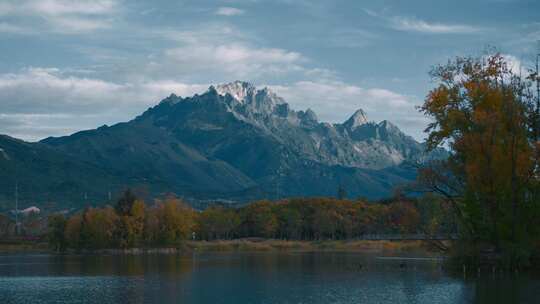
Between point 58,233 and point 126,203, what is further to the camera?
point 126,203

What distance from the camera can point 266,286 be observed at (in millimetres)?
77750

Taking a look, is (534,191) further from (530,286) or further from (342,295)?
(342,295)

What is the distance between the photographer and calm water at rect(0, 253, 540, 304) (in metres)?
64.8

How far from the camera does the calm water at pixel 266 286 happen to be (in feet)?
212

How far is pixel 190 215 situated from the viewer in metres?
192

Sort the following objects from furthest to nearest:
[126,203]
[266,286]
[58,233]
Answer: [126,203] → [58,233] → [266,286]

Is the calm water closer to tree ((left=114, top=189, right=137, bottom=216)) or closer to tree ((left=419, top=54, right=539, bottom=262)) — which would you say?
tree ((left=419, top=54, right=539, bottom=262))

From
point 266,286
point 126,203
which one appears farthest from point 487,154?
point 126,203

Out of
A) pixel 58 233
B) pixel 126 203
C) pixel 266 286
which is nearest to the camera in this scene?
pixel 266 286

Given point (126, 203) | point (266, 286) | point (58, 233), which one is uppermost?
point (126, 203)

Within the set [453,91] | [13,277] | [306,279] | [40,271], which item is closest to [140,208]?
[40,271]

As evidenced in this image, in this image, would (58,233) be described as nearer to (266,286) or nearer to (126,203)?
(126,203)

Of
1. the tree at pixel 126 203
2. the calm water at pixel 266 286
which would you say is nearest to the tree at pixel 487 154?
the calm water at pixel 266 286

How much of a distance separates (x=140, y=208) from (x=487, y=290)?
128 meters
